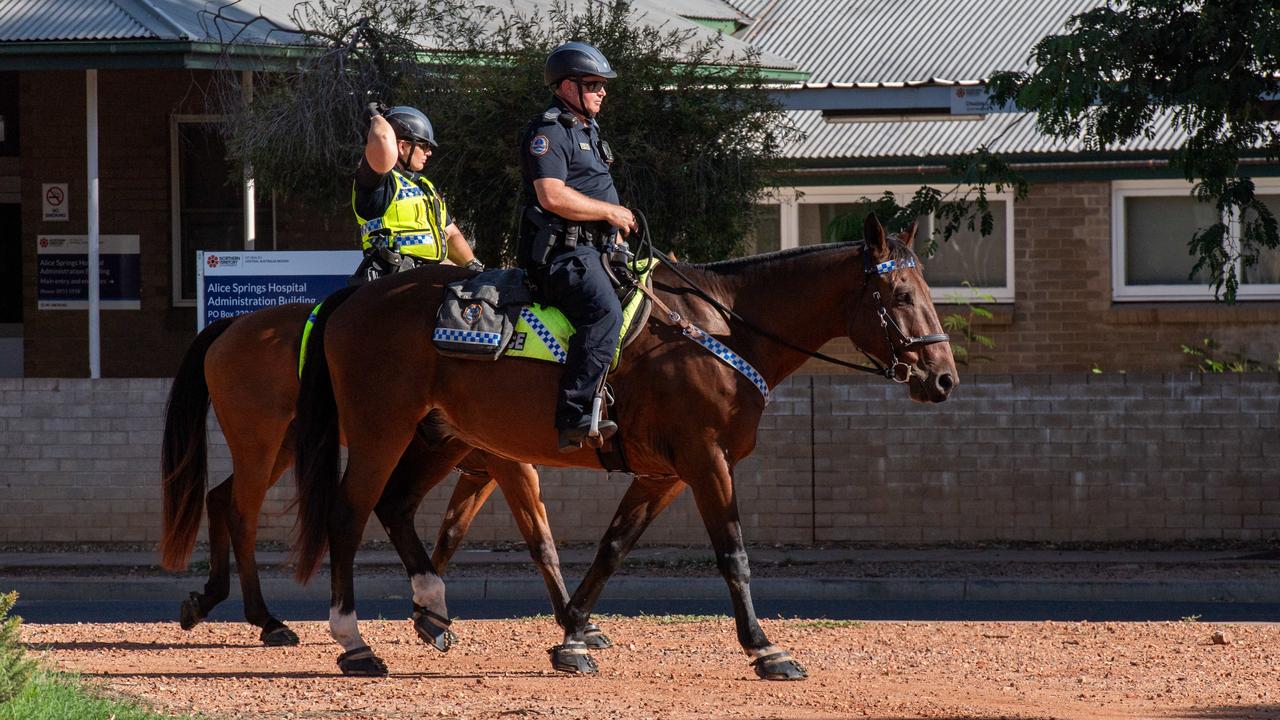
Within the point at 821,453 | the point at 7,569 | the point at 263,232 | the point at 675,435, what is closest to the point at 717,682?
the point at 675,435

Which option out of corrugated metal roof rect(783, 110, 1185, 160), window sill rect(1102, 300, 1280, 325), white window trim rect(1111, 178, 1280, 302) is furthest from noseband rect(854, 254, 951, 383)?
white window trim rect(1111, 178, 1280, 302)

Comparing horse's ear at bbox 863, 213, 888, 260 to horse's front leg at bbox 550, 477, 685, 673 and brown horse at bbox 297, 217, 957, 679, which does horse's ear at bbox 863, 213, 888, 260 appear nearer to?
brown horse at bbox 297, 217, 957, 679

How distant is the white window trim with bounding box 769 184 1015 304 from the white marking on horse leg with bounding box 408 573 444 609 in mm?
12066

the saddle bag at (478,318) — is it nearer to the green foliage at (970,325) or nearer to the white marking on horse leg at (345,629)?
the white marking on horse leg at (345,629)

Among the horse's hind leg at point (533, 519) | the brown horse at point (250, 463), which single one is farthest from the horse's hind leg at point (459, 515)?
the horse's hind leg at point (533, 519)

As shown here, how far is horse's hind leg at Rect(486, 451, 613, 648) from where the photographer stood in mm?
8023

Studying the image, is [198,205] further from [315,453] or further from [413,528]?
[315,453]

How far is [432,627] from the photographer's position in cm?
792

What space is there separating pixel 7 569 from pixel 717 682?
312 inches

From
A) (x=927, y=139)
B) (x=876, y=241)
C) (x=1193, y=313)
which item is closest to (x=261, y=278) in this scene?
(x=876, y=241)

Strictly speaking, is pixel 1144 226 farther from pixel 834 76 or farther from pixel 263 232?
pixel 263 232

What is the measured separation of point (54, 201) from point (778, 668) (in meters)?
14.7

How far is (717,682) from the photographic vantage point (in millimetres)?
7191

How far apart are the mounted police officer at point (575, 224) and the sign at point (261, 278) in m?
6.61
